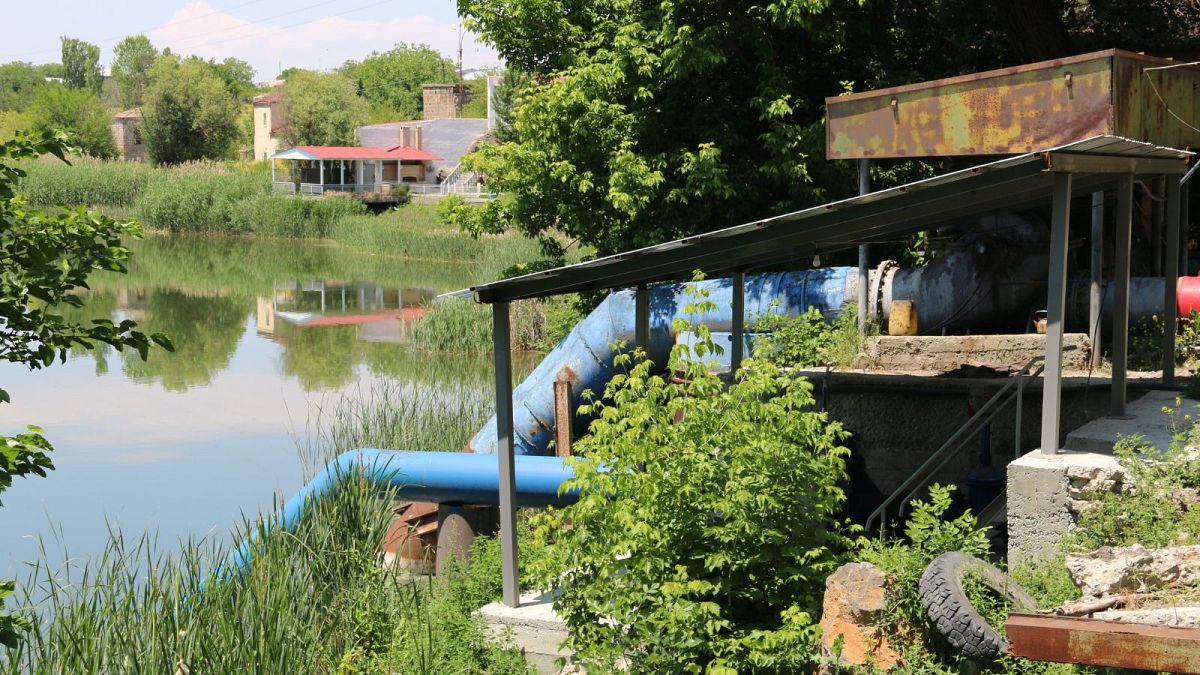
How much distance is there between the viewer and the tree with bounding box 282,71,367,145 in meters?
81.6

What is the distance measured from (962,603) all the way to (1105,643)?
830 mm

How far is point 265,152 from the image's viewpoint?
101312 mm

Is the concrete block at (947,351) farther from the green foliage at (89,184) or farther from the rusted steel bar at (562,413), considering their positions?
the green foliage at (89,184)

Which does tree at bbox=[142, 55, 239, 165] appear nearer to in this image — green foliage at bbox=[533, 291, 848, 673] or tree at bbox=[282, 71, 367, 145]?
Result: tree at bbox=[282, 71, 367, 145]

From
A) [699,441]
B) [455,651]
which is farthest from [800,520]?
[455,651]

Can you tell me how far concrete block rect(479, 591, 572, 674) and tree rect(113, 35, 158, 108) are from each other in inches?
5858

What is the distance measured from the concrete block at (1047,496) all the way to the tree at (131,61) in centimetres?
15088

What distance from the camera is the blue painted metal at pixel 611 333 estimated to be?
14.9m

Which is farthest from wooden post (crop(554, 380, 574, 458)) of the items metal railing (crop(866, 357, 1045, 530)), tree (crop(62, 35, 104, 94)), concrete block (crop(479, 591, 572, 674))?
tree (crop(62, 35, 104, 94))

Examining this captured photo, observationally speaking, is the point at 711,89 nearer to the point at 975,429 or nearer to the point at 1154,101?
the point at 1154,101

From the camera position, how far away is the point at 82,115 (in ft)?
328

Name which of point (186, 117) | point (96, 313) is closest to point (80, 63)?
point (186, 117)

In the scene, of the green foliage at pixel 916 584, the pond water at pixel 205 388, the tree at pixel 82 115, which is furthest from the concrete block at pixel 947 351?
the tree at pixel 82 115

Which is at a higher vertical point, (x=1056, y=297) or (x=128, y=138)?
(x=128, y=138)
